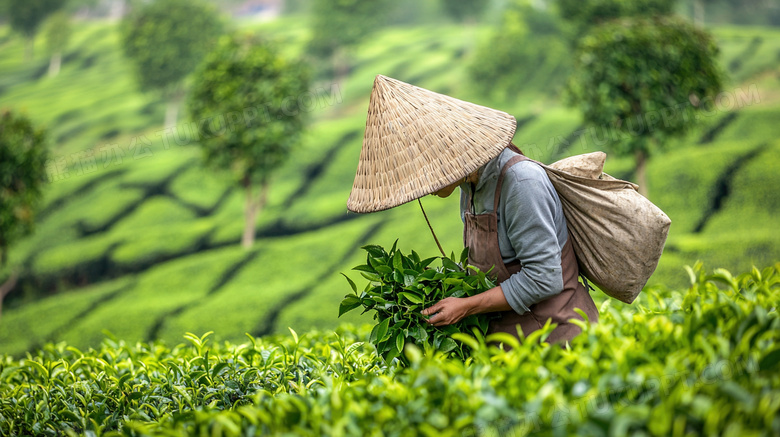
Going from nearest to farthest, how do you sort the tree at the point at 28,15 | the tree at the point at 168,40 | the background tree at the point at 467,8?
the tree at the point at 168,40, the tree at the point at 28,15, the background tree at the point at 467,8

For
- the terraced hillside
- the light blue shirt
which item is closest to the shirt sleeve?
the light blue shirt

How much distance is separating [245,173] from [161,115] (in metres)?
4.73

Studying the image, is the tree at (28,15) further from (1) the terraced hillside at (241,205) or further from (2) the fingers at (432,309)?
(2) the fingers at (432,309)

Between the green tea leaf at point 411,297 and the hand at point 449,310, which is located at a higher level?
the green tea leaf at point 411,297

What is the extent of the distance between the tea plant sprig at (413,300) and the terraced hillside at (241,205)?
5.30 m

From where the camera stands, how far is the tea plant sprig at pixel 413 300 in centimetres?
197

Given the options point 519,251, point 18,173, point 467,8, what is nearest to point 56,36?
point 18,173

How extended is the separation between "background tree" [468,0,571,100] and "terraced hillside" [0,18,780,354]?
367 mm

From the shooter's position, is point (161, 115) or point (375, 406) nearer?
point (375, 406)

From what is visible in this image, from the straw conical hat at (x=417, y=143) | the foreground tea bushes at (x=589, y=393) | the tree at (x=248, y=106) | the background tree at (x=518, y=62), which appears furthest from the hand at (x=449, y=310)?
the background tree at (x=518, y=62)

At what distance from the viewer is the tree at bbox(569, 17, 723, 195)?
642cm

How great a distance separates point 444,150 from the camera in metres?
1.91

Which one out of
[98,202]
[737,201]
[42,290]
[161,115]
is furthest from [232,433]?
[161,115]

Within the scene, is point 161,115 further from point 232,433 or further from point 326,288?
point 232,433
